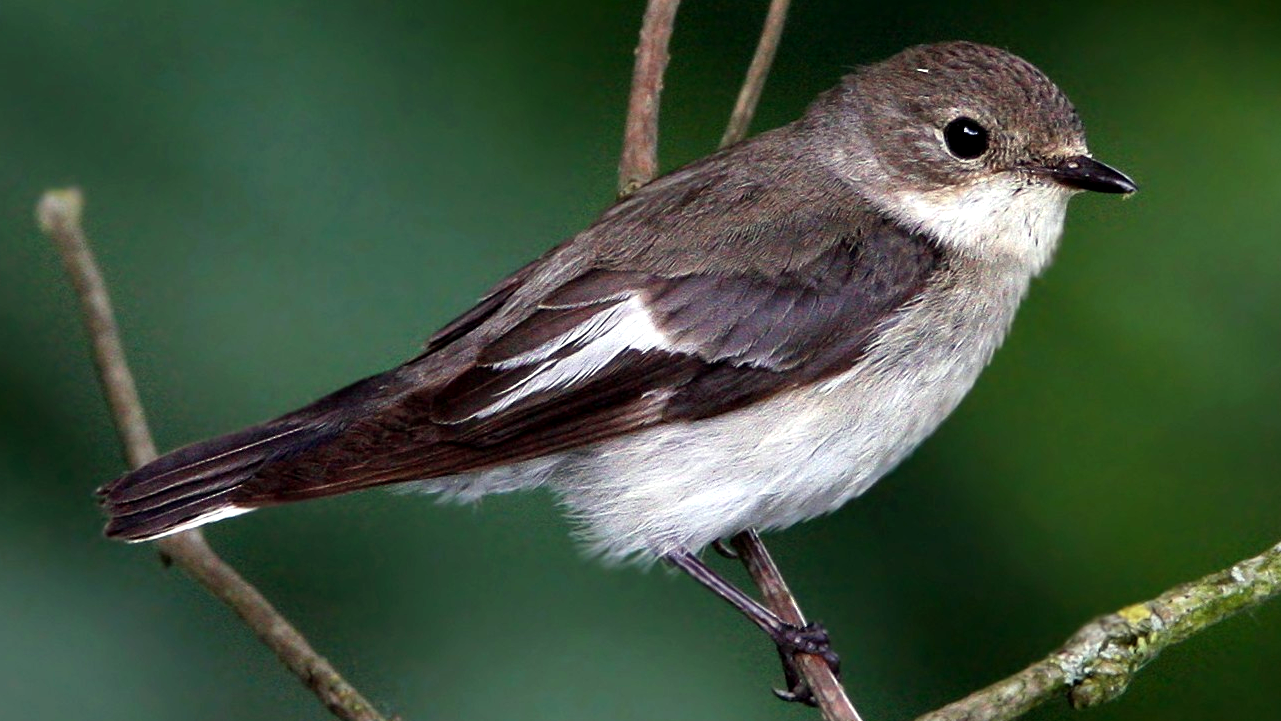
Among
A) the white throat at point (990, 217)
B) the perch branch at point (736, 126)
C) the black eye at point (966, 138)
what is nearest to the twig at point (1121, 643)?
the perch branch at point (736, 126)

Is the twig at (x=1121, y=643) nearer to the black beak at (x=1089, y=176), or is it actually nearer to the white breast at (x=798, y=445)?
the white breast at (x=798, y=445)

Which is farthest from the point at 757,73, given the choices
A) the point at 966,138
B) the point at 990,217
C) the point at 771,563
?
the point at 771,563

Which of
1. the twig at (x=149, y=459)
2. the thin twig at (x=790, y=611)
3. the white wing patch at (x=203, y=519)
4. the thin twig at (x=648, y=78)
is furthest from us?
the thin twig at (x=648, y=78)

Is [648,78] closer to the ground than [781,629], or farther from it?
farther from it

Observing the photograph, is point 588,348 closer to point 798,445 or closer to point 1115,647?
point 798,445

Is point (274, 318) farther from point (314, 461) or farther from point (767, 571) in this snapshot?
point (767, 571)

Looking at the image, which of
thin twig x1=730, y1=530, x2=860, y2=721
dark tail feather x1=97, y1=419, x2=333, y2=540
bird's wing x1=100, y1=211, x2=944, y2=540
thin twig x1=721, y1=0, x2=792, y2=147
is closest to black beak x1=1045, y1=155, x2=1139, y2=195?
bird's wing x1=100, y1=211, x2=944, y2=540
